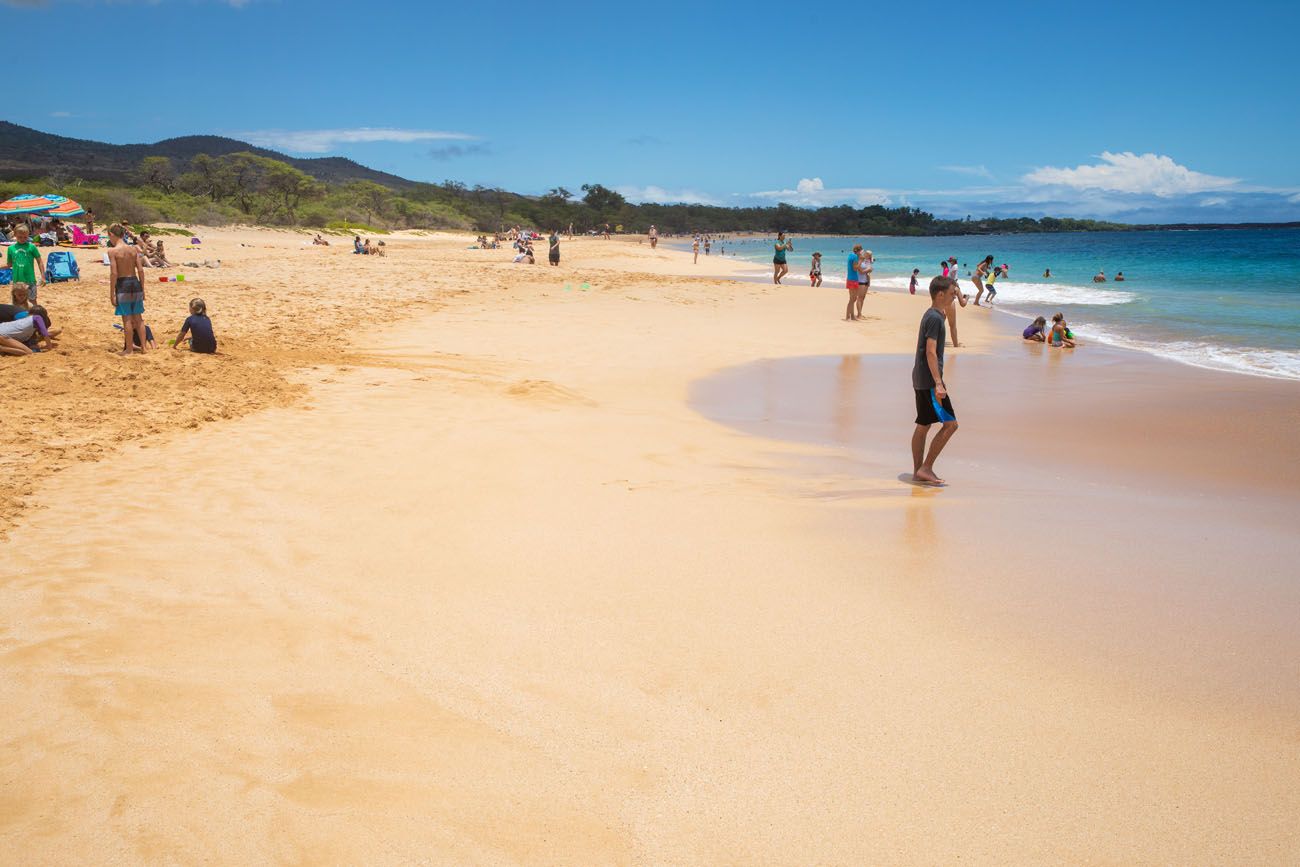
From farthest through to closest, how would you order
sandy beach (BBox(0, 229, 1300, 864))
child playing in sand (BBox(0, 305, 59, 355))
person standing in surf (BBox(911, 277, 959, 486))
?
child playing in sand (BBox(0, 305, 59, 355)), person standing in surf (BBox(911, 277, 959, 486)), sandy beach (BBox(0, 229, 1300, 864))

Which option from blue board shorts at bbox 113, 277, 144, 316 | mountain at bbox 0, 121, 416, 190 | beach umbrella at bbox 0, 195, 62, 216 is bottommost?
blue board shorts at bbox 113, 277, 144, 316

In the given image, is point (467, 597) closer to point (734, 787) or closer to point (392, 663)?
point (392, 663)

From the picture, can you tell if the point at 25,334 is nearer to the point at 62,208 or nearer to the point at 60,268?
the point at 60,268

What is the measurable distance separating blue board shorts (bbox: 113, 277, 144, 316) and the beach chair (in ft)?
33.4

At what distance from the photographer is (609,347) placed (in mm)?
13523

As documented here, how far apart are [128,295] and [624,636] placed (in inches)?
349

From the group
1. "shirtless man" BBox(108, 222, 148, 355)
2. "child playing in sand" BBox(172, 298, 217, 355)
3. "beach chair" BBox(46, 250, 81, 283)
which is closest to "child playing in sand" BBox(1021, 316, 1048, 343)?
"child playing in sand" BBox(172, 298, 217, 355)

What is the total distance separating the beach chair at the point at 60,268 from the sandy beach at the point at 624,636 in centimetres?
1124

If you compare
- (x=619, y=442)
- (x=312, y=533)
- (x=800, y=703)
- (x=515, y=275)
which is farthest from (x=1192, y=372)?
(x=515, y=275)

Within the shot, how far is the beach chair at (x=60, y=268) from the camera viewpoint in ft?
58.0

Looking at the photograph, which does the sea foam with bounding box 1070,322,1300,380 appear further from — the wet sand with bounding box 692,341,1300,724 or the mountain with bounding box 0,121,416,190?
the mountain with bounding box 0,121,416,190

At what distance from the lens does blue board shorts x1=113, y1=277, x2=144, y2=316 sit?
9773mm

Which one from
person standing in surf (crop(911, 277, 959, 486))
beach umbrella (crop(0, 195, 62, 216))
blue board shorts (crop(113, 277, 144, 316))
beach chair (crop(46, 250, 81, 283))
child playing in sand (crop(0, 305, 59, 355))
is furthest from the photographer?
beach umbrella (crop(0, 195, 62, 216))

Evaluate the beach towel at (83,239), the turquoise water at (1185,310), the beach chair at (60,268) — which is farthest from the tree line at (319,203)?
the turquoise water at (1185,310)
